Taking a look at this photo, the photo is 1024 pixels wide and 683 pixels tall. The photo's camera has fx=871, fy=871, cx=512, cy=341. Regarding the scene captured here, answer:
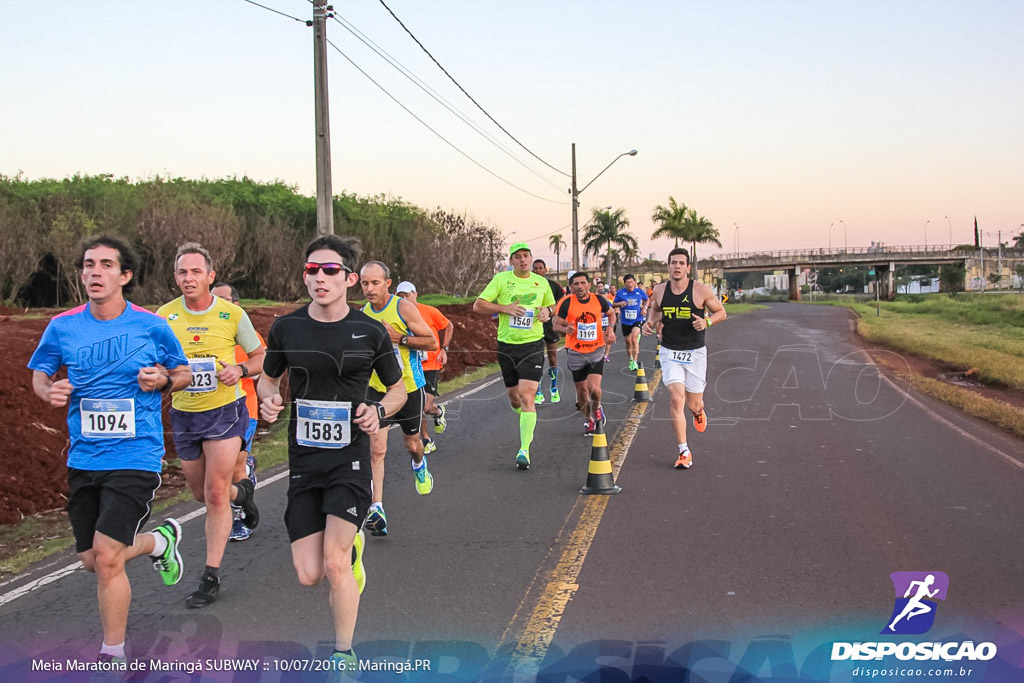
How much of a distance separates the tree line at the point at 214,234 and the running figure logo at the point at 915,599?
1192 inches

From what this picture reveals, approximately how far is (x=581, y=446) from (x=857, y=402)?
615cm

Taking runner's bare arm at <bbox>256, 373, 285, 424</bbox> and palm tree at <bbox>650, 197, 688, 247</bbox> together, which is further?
palm tree at <bbox>650, 197, 688, 247</bbox>

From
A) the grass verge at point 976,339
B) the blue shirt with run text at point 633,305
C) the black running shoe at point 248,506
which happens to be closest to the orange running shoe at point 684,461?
the black running shoe at point 248,506

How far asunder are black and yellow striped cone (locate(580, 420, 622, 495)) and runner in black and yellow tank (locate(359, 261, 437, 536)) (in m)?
1.48

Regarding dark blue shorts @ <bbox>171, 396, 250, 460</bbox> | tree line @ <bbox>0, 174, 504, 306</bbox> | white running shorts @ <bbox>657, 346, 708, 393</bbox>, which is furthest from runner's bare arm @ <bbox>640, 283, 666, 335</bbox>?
tree line @ <bbox>0, 174, 504, 306</bbox>

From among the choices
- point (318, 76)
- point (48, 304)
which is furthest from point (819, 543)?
point (48, 304)

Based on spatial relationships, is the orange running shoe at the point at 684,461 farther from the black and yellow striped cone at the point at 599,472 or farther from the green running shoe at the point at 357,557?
the green running shoe at the point at 357,557

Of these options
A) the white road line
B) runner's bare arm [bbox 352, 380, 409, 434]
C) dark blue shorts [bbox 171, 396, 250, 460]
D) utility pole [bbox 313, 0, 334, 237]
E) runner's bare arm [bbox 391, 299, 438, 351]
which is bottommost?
the white road line

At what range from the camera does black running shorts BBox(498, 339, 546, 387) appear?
9.21m

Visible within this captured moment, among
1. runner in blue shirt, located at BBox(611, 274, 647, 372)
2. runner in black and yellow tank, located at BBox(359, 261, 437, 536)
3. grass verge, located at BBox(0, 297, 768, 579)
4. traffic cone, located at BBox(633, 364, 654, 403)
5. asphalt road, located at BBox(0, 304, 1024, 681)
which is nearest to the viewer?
asphalt road, located at BBox(0, 304, 1024, 681)

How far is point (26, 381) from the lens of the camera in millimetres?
10977

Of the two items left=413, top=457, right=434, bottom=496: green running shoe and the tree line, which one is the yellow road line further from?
the tree line

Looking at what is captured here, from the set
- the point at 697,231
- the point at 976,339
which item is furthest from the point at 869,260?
the point at 976,339

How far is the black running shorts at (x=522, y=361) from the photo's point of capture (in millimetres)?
9211
